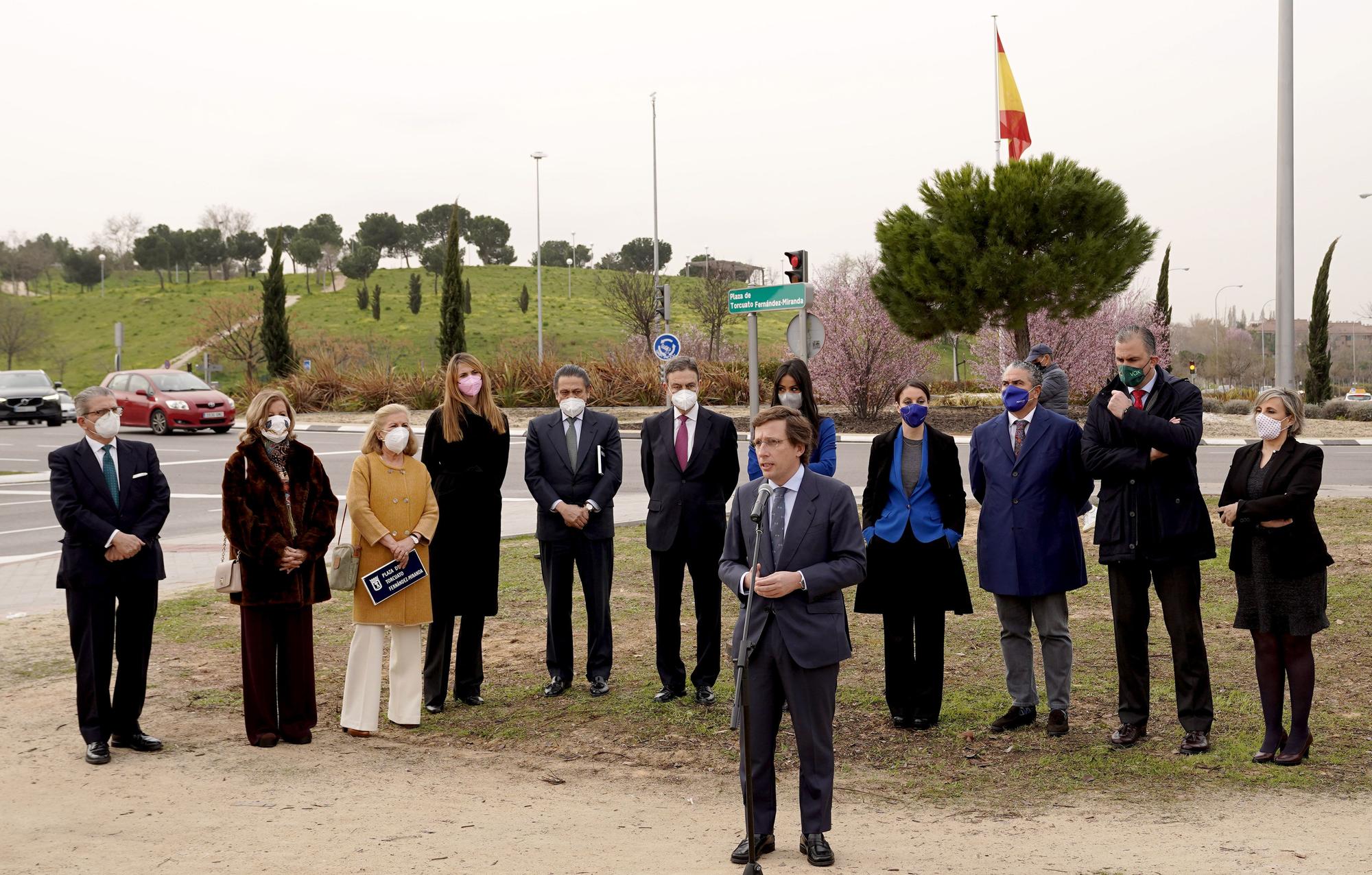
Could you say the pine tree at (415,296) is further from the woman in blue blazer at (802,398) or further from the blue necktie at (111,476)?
the woman in blue blazer at (802,398)

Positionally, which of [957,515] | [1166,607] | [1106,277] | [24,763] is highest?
[1106,277]

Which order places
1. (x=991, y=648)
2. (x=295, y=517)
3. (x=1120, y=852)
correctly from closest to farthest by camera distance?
(x=1120, y=852) < (x=295, y=517) < (x=991, y=648)

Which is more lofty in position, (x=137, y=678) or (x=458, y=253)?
(x=458, y=253)

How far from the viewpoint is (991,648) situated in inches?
332

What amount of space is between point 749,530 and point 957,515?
2313 millimetres

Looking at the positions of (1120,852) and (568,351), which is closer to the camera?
(1120,852)

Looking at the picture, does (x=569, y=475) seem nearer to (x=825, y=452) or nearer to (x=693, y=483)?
(x=693, y=483)

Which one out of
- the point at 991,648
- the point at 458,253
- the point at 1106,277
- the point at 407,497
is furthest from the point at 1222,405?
the point at 407,497

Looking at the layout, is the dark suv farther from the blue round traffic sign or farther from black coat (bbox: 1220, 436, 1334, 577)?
black coat (bbox: 1220, 436, 1334, 577)

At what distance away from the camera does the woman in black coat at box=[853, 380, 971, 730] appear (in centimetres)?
664

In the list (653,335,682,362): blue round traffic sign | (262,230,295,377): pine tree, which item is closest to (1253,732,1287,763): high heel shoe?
(653,335,682,362): blue round traffic sign

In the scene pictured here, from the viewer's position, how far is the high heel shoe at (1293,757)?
5.69m

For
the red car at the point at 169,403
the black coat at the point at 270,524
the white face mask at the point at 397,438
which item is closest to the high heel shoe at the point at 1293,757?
the white face mask at the point at 397,438

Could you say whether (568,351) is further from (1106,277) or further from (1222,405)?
(1106,277)
